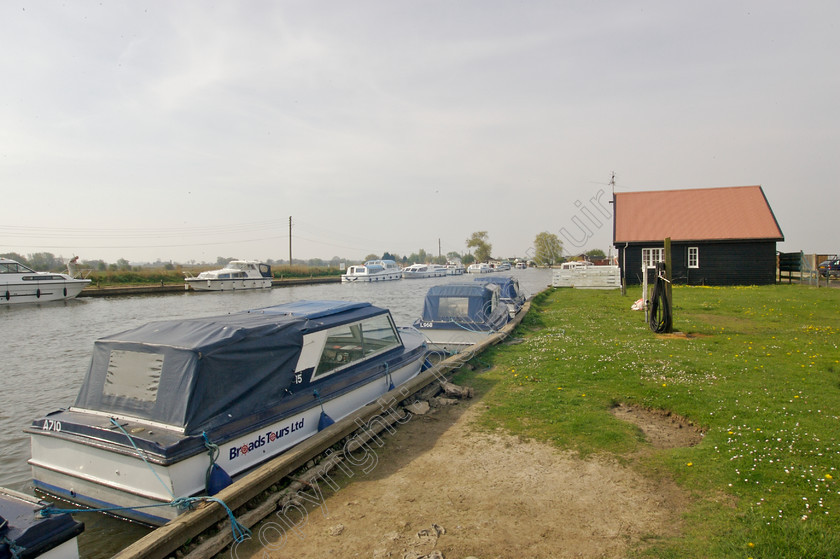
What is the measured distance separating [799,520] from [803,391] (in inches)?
169

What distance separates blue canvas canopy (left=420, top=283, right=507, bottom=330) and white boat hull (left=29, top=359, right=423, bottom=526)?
779cm

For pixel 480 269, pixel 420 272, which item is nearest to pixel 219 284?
pixel 420 272

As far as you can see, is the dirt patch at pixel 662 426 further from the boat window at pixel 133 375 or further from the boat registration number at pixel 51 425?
the boat registration number at pixel 51 425

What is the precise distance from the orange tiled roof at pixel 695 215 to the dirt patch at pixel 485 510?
2965 cm

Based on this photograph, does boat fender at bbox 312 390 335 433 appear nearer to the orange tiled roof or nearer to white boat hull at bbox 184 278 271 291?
the orange tiled roof

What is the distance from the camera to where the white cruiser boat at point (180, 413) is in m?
4.79

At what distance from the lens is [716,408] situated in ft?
22.4

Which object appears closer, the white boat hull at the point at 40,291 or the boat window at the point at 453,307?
the boat window at the point at 453,307

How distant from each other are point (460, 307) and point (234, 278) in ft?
132

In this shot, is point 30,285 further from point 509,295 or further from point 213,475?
point 213,475

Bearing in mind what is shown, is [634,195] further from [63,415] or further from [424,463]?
[63,415]

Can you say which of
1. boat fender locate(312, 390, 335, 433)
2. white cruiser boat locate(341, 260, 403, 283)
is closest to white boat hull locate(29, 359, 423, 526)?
boat fender locate(312, 390, 335, 433)

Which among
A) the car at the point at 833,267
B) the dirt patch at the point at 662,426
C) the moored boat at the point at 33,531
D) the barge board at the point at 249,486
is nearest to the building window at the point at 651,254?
the car at the point at 833,267

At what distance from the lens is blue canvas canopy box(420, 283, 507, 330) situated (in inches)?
529
